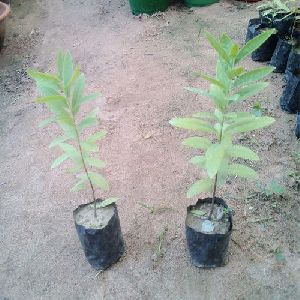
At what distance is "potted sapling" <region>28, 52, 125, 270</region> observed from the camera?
4.91 ft

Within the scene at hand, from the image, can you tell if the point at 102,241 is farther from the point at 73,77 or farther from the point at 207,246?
the point at 73,77

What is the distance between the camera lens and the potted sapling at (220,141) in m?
1.41

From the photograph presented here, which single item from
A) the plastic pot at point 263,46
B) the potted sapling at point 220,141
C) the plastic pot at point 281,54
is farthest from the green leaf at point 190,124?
the plastic pot at point 263,46

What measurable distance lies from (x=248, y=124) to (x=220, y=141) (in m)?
0.13

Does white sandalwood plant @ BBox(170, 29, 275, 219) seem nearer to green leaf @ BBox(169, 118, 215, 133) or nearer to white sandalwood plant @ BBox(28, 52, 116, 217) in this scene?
green leaf @ BBox(169, 118, 215, 133)

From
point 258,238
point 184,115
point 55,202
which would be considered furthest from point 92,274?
point 184,115

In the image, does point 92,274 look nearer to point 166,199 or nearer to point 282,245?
point 166,199

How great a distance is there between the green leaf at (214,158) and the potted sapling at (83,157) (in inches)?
20.6

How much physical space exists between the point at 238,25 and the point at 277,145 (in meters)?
1.99

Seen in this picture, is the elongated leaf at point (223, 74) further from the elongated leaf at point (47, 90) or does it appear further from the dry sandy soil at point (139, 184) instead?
the dry sandy soil at point (139, 184)

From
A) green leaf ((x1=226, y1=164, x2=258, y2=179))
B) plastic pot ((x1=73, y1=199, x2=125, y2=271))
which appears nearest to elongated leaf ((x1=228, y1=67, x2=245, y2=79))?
green leaf ((x1=226, y1=164, x2=258, y2=179))

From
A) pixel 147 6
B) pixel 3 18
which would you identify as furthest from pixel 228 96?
pixel 147 6

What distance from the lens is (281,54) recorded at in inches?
131

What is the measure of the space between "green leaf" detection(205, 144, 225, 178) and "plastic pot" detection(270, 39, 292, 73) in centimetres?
220
